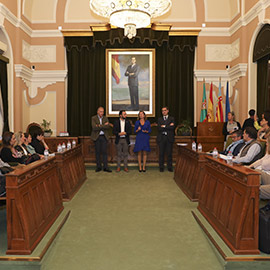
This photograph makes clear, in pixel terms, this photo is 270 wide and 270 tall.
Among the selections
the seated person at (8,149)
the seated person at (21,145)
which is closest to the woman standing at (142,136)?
the seated person at (21,145)

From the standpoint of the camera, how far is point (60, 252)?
313 centimetres

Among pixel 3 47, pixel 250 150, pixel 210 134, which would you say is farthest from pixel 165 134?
pixel 3 47

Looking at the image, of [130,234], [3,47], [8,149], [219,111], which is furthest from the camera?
[219,111]

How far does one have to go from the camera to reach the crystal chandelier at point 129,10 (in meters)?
5.63

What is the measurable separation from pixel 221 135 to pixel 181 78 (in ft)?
7.26

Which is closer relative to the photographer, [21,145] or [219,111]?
[21,145]

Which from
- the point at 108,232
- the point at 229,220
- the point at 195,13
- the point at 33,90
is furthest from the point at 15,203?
the point at 195,13

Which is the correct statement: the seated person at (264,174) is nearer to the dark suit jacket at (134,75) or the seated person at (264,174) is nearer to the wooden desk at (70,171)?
the wooden desk at (70,171)

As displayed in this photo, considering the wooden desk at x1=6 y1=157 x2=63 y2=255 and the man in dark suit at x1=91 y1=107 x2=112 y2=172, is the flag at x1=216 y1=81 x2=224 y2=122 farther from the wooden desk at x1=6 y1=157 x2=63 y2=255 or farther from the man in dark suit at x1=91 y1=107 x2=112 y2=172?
the wooden desk at x1=6 y1=157 x2=63 y2=255

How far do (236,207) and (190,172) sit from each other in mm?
2452

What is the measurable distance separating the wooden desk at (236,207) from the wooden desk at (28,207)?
1950mm

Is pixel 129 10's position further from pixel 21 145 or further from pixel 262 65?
pixel 262 65

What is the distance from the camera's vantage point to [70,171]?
5527mm

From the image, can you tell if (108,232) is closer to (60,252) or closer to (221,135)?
(60,252)
